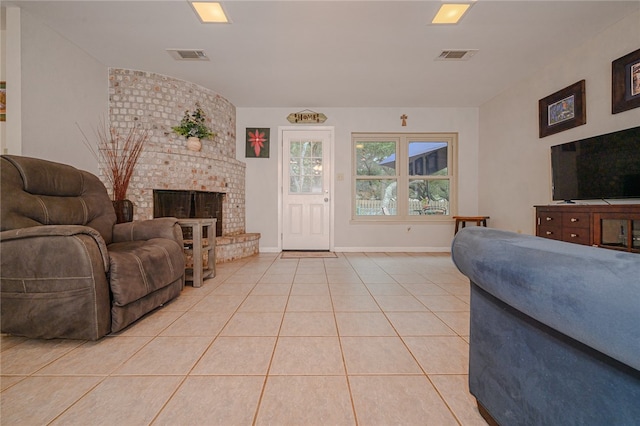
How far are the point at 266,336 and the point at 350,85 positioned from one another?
3401 millimetres

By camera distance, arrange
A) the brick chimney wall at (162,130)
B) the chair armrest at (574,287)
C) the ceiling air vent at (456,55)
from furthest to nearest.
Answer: the brick chimney wall at (162,130) → the ceiling air vent at (456,55) → the chair armrest at (574,287)

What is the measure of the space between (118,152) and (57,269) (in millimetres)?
2344

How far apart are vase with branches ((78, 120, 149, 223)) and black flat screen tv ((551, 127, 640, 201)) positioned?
16.1 feet

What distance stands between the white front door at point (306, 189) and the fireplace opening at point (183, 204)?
1.25m

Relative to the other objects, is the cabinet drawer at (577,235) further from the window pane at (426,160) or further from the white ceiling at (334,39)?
the window pane at (426,160)

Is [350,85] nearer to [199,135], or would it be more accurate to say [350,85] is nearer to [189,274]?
[199,135]

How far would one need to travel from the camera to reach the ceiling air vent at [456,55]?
283 cm

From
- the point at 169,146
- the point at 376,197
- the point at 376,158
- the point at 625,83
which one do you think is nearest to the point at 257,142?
the point at 169,146

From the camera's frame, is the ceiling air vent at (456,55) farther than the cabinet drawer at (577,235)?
Yes

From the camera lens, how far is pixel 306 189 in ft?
14.6

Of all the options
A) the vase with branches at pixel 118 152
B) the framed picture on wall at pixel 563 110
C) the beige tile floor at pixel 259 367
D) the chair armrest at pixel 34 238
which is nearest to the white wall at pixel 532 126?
the framed picture on wall at pixel 563 110

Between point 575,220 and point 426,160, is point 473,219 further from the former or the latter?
point 575,220

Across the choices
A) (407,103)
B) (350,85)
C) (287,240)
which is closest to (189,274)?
(287,240)

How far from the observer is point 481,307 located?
0.87m
